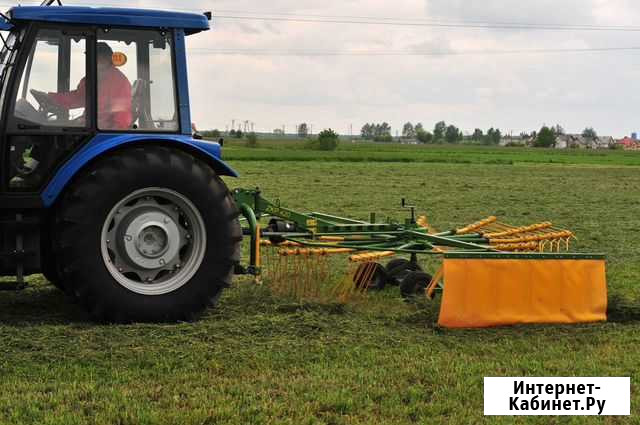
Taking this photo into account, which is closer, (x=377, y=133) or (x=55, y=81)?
(x=55, y=81)

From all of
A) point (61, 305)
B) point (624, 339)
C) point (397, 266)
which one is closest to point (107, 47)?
point (61, 305)

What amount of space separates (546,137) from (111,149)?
385ft

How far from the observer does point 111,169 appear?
217 inches

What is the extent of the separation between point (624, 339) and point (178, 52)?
3.92m

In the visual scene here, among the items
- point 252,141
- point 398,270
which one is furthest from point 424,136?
point 398,270

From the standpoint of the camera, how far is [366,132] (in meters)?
144

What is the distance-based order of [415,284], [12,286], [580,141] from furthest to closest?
[580,141]
[415,284]
[12,286]

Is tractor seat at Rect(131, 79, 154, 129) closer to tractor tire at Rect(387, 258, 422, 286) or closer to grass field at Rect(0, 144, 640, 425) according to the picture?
grass field at Rect(0, 144, 640, 425)

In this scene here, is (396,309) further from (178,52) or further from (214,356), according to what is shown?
(178,52)

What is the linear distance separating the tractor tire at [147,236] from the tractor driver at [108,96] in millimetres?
280

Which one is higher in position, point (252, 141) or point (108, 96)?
point (252, 141)

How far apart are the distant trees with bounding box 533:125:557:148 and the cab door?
4590 inches

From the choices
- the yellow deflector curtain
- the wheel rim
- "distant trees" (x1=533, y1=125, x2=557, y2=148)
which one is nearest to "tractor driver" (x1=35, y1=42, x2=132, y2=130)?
the wheel rim
